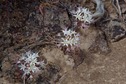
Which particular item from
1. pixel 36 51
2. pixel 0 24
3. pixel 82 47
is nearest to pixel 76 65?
pixel 82 47

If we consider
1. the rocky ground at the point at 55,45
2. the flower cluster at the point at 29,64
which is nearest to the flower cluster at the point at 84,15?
the rocky ground at the point at 55,45

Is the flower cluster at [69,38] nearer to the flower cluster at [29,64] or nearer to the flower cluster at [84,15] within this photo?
the flower cluster at [84,15]

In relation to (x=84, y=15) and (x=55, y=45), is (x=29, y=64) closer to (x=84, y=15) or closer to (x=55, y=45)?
(x=55, y=45)

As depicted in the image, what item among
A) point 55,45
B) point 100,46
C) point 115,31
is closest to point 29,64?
point 55,45

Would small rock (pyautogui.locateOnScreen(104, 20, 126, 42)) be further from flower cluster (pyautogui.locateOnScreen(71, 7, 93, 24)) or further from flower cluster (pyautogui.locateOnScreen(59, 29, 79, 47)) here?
flower cluster (pyautogui.locateOnScreen(59, 29, 79, 47))

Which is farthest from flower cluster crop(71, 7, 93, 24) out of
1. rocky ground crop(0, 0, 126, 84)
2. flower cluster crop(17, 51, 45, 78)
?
flower cluster crop(17, 51, 45, 78)

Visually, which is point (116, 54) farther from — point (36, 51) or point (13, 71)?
point (13, 71)
